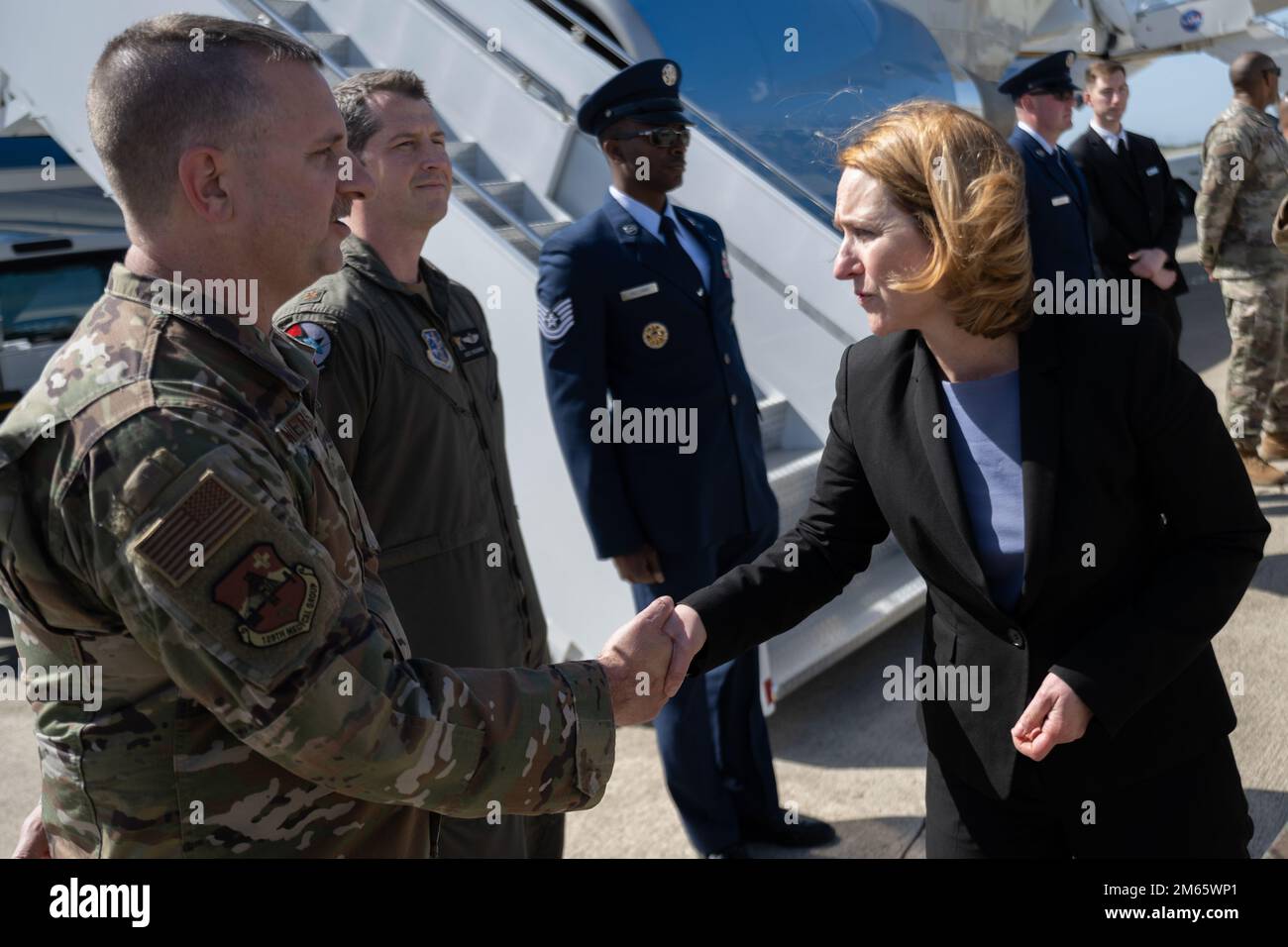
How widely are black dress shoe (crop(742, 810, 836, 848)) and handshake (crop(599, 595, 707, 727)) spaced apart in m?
1.54

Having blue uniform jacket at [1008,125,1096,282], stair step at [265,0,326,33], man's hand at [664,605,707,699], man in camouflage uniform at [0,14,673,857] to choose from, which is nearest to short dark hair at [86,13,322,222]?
man in camouflage uniform at [0,14,673,857]

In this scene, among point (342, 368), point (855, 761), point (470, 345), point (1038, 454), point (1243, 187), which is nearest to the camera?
point (1038, 454)

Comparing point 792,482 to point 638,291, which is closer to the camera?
point 638,291

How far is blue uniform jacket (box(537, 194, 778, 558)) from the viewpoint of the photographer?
3320 mm

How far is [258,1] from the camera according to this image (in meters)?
5.68

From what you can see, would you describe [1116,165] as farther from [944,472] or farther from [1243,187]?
[944,472]

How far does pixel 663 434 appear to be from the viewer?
340 cm

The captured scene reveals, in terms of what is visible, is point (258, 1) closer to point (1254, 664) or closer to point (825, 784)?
point (825, 784)

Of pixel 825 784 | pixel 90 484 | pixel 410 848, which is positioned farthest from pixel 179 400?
pixel 825 784

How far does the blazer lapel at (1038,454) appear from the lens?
1807 mm

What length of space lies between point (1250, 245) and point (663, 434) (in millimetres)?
3874

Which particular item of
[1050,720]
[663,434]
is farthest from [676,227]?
[1050,720]

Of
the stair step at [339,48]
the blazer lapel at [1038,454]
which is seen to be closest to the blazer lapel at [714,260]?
the blazer lapel at [1038,454]
